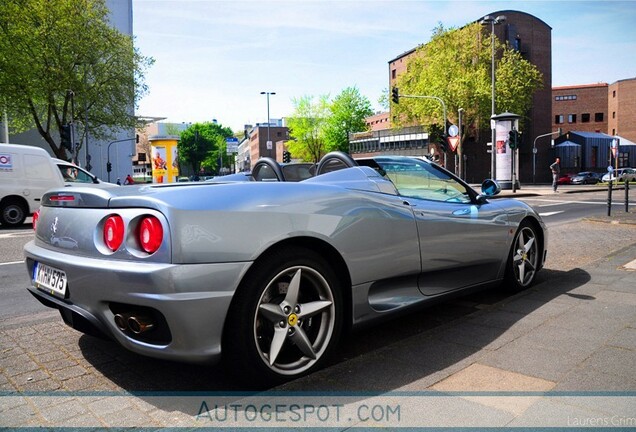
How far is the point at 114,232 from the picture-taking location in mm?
2488

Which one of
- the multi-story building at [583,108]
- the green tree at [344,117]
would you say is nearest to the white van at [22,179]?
the green tree at [344,117]

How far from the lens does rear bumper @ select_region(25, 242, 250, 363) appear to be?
7.38ft

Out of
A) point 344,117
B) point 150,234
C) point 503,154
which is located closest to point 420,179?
point 150,234

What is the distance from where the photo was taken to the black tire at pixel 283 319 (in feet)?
7.92

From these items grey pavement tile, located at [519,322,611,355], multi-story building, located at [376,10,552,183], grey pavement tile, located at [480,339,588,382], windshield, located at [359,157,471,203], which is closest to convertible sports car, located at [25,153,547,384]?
windshield, located at [359,157,471,203]

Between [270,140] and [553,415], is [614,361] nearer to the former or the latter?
[553,415]

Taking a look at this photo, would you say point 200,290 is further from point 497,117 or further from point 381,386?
point 497,117

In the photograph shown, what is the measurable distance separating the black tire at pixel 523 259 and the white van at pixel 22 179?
11.0 m

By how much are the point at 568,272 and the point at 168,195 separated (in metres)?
4.73

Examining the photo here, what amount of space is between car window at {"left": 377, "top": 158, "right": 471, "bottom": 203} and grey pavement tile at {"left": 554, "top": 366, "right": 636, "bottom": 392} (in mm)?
1490

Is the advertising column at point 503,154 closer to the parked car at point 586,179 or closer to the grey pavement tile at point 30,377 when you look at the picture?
the parked car at point 586,179

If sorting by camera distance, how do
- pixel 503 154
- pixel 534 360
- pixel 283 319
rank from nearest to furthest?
pixel 283 319
pixel 534 360
pixel 503 154

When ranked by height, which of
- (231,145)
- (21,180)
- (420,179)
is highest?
(231,145)

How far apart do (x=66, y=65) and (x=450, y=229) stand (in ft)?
100
